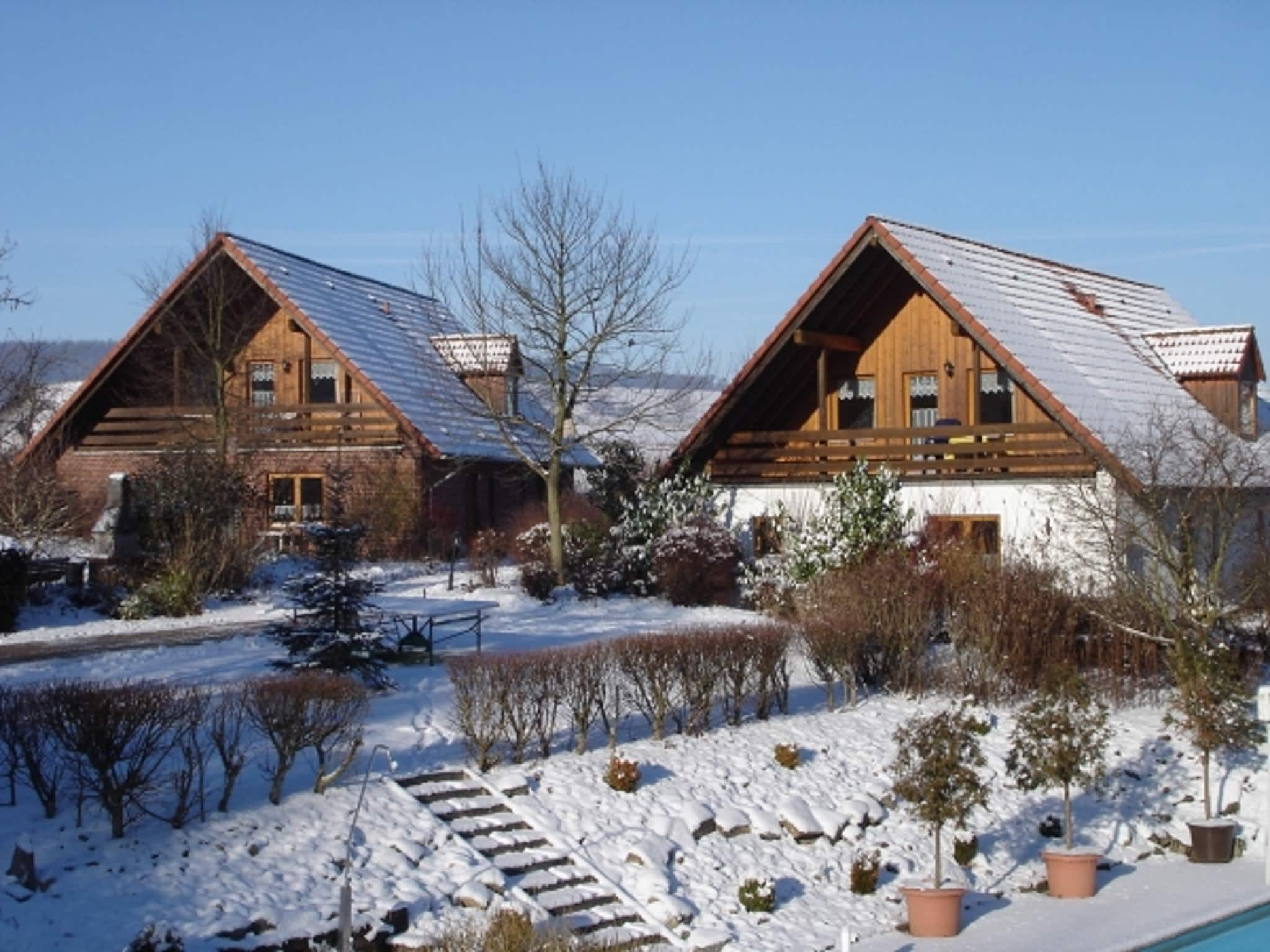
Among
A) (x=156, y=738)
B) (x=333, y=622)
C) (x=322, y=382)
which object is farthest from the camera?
(x=322, y=382)

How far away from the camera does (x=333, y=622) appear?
16.6 metres

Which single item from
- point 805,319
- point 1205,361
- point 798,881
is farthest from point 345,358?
point 798,881

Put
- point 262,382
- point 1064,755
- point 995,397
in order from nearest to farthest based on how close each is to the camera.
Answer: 1. point 1064,755
2. point 995,397
3. point 262,382

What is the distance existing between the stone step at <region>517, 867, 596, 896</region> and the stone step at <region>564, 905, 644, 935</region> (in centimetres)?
36

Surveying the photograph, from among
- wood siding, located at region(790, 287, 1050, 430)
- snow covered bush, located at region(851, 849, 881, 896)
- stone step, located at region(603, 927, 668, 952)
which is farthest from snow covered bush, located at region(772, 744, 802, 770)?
wood siding, located at region(790, 287, 1050, 430)

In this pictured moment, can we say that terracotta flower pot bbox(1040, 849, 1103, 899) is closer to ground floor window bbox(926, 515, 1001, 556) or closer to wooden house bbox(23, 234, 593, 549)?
ground floor window bbox(926, 515, 1001, 556)

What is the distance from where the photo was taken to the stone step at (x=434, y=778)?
549 inches

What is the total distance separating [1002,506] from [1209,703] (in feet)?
27.7

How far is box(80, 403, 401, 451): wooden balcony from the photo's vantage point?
107 feet

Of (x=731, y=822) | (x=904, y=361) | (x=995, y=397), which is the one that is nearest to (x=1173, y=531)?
(x=995, y=397)

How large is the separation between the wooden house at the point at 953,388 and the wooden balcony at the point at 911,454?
33 millimetres

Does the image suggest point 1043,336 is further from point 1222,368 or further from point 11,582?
point 11,582

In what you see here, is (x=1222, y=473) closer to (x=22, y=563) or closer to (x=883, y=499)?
(x=883, y=499)

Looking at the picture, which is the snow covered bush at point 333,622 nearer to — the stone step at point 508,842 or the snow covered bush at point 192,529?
the stone step at point 508,842
